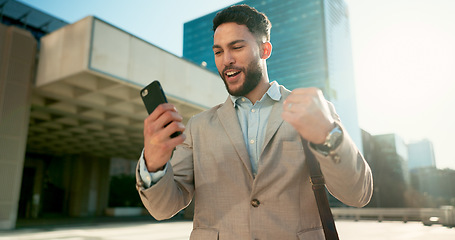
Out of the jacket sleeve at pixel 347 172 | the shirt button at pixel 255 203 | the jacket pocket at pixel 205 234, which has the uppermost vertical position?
the jacket sleeve at pixel 347 172

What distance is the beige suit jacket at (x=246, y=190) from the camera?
143cm

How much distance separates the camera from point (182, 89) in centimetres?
1409

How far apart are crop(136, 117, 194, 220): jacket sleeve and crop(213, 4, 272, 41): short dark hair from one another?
63cm

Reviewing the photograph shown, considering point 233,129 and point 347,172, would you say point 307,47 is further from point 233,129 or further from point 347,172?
point 347,172

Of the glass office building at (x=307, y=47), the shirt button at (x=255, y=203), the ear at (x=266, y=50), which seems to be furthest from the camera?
the glass office building at (x=307, y=47)

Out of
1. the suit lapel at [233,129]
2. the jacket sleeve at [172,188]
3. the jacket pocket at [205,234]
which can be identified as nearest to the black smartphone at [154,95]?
the jacket sleeve at [172,188]

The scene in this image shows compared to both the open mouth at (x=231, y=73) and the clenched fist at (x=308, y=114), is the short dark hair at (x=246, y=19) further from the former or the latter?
the clenched fist at (x=308, y=114)

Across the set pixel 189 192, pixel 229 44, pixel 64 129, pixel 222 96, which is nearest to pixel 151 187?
pixel 189 192

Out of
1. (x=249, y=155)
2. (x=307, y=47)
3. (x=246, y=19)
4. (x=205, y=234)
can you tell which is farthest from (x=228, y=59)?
(x=307, y=47)

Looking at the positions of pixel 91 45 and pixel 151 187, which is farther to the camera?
pixel 91 45

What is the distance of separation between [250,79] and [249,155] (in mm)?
416

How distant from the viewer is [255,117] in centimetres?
176

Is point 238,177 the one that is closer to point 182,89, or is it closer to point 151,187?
point 151,187

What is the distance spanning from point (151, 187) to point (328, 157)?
2.39ft
